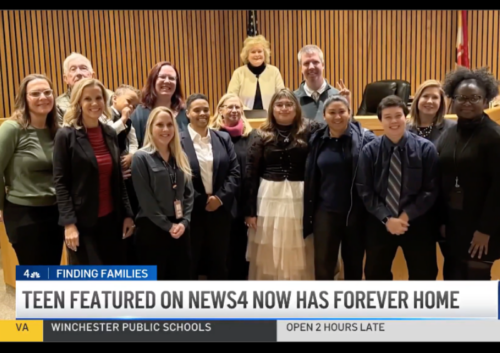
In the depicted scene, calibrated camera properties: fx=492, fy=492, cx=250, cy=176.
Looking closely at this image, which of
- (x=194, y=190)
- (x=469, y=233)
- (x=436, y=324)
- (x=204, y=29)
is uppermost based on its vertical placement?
(x=204, y=29)

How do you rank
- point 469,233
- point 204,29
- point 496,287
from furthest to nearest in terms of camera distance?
point 204,29, point 469,233, point 496,287

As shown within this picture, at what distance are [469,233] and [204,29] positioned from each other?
Answer: 4.81 m

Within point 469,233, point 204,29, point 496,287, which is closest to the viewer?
point 496,287

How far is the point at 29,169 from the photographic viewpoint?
2.48 m

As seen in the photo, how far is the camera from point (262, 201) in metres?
2.90

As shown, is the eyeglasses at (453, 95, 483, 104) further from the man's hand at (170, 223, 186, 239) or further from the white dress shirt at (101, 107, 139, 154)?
the white dress shirt at (101, 107, 139, 154)

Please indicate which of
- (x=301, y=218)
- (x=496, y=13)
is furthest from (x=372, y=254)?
(x=496, y=13)

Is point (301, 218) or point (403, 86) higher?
point (403, 86)

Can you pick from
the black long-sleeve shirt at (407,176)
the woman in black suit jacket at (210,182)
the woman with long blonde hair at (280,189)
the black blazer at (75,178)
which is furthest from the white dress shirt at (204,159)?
the black long-sleeve shirt at (407,176)

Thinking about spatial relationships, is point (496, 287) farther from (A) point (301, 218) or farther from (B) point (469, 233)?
(A) point (301, 218)

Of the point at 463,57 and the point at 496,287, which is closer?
the point at 496,287

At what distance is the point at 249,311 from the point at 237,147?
1079 mm

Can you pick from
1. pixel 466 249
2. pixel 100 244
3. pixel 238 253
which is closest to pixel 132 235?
pixel 100 244

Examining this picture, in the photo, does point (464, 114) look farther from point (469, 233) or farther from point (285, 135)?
point (285, 135)
